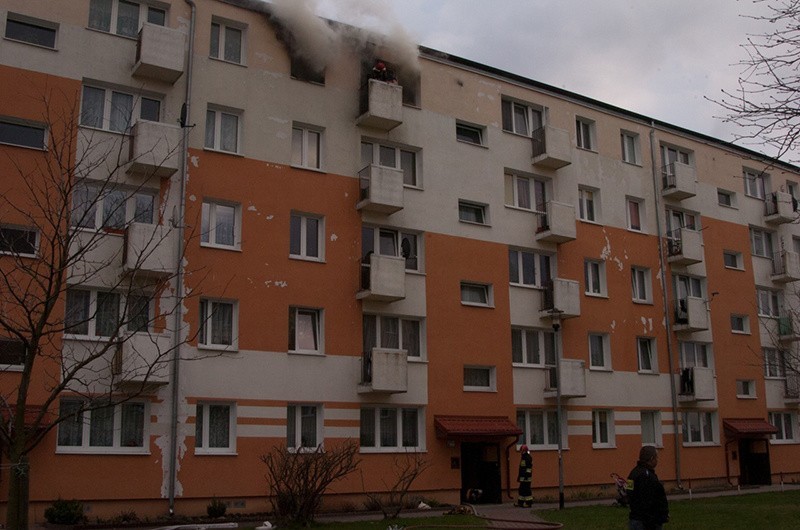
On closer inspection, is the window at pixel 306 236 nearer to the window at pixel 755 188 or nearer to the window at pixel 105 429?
the window at pixel 105 429

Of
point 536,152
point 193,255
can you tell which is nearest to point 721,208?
point 536,152

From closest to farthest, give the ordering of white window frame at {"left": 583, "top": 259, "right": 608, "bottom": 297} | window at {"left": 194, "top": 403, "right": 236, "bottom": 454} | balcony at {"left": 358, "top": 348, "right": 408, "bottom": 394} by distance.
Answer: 1. window at {"left": 194, "top": 403, "right": 236, "bottom": 454}
2. balcony at {"left": 358, "top": 348, "right": 408, "bottom": 394}
3. white window frame at {"left": 583, "top": 259, "right": 608, "bottom": 297}

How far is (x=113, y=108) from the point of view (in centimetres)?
2259

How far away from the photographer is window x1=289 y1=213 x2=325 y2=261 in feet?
81.0

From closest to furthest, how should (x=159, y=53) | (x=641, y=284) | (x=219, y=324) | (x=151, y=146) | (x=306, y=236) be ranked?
(x=151, y=146), (x=159, y=53), (x=219, y=324), (x=306, y=236), (x=641, y=284)

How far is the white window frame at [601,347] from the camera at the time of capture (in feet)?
101

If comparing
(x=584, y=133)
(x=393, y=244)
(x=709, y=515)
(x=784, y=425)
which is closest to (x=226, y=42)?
(x=393, y=244)

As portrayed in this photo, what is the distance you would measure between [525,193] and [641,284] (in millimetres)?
6700

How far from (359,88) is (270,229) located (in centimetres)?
586

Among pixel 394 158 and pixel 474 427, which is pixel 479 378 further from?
pixel 394 158

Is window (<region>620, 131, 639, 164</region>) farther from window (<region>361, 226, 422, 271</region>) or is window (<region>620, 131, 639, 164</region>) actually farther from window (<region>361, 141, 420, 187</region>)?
window (<region>361, 226, 422, 271</region>)

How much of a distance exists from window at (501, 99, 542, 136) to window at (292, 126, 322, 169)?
7.90 meters

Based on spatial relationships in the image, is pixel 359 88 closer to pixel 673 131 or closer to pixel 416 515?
pixel 416 515

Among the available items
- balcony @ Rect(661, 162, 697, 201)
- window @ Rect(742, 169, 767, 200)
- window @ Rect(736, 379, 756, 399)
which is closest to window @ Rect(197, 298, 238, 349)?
balcony @ Rect(661, 162, 697, 201)
